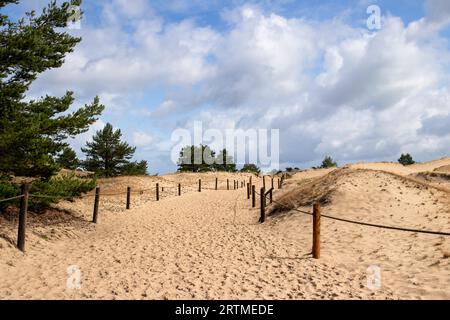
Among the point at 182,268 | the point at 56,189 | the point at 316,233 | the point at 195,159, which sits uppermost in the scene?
the point at 195,159

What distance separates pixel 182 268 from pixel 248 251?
226 centimetres

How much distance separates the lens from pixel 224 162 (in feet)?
236

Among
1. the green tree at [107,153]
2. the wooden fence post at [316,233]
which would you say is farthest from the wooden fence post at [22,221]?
the green tree at [107,153]

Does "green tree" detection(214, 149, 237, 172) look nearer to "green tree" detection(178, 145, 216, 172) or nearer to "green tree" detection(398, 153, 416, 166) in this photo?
"green tree" detection(178, 145, 216, 172)

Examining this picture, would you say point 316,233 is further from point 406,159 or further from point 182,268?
point 406,159

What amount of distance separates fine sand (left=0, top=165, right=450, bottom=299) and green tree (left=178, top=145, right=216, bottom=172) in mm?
45238

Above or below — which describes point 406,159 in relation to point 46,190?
above

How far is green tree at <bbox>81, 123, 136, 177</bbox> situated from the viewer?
33812 millimetres

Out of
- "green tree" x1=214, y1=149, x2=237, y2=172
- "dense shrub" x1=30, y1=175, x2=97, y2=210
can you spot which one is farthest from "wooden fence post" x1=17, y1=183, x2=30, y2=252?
"green tree" x1=214, y1=149, x2=237, y2=172

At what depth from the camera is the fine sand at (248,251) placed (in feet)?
22.2

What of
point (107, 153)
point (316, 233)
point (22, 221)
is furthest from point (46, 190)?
point (107, 153)

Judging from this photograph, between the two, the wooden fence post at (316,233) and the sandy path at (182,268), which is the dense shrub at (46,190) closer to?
the sandy path at (182,268)

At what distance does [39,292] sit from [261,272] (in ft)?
14.1

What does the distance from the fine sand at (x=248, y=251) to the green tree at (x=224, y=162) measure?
52.8m
